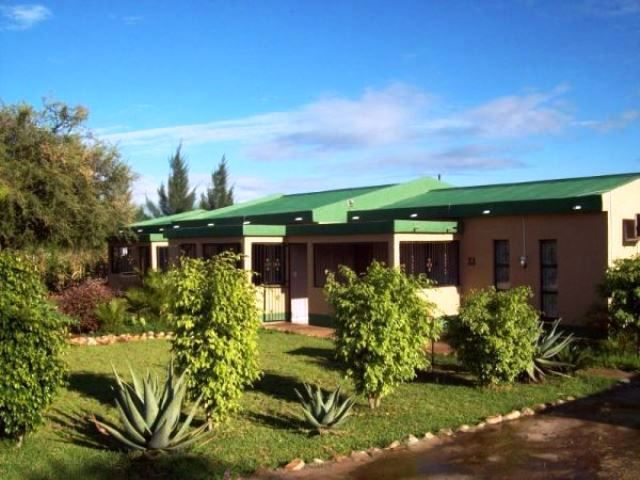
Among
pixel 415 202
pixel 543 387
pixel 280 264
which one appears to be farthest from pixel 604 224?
pixel 280 264

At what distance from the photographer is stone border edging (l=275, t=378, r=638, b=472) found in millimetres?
7035

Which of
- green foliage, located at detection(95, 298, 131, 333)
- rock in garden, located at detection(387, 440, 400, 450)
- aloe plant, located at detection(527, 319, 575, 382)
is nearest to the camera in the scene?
rock in garden, located at detection(387, 440, 400, 450)

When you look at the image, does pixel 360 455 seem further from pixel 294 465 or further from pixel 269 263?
pixel 269 263

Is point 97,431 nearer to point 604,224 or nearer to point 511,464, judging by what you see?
point 511,464

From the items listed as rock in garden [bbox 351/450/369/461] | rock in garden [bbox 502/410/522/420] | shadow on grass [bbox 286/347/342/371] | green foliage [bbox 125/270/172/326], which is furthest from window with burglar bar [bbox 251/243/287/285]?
rock in garden [bbox 351/450/369/461]

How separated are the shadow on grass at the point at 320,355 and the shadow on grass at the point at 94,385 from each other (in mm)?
3638

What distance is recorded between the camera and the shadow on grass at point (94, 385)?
31.5 ft

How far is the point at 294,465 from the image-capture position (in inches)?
273

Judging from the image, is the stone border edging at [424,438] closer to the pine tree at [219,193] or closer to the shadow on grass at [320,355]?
the shadow on grass at [320,355]

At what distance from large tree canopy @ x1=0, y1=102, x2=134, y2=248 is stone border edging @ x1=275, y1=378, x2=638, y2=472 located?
15781 millimetres

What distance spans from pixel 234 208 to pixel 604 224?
1557cm

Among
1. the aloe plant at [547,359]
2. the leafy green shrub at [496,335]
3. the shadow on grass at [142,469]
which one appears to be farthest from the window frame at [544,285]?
the shadow on grass at [142,469]

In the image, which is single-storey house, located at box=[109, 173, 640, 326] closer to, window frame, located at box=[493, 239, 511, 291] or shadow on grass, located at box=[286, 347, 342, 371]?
window frame, located at box=[493, 239, 511, 291]

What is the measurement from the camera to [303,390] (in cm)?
1033
